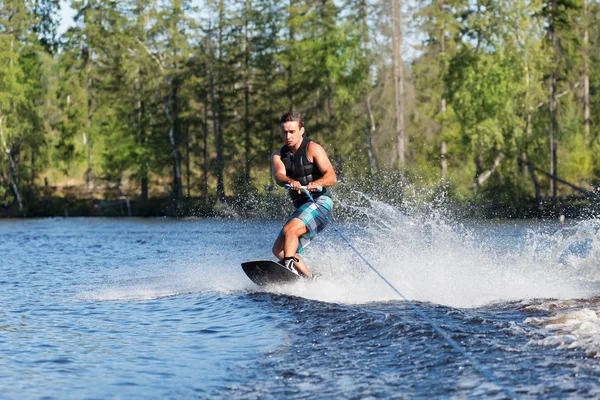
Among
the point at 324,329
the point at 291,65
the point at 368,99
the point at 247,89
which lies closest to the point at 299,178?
the point at 324,329

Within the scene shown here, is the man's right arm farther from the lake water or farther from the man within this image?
the lake water

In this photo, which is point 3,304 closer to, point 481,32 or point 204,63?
point 481,32

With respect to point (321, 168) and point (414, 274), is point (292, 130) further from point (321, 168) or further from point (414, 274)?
point (414, 274)

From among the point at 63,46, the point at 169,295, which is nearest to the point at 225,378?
the point at 169,295

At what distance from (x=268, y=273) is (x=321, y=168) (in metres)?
1.34

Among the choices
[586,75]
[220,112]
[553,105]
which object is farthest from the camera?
[220,112]

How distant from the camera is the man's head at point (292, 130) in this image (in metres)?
9.13

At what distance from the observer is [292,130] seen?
915cm

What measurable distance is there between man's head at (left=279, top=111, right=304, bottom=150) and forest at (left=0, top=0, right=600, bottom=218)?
80.9ft

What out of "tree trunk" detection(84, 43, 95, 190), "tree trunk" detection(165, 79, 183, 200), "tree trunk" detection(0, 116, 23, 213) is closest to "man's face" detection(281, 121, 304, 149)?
"tree trunk" detection(165, 79, 183, 200)

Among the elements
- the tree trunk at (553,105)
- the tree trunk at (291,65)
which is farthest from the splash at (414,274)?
the tree trunk at (291,65)

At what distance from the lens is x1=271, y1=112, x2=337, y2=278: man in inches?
361

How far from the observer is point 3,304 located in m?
9.48

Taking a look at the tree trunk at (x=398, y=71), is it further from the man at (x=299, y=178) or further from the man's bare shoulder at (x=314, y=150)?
the man's bare shoulder at (x=314, y=150)
